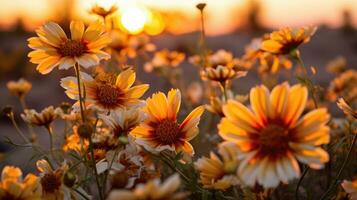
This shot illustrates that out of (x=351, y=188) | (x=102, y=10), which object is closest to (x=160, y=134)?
(x=351, y=188)

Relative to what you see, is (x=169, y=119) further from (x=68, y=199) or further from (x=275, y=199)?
(x=275, y=199)

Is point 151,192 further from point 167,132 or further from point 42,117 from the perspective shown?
point 42,117

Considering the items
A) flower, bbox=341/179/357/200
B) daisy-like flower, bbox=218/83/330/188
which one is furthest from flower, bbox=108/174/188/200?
flower, bbox=341/179/357/200

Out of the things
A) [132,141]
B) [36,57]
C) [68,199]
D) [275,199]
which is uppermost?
[36,57]

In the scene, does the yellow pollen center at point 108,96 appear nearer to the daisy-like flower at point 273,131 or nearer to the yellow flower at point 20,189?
the yellow flower at point 20,189

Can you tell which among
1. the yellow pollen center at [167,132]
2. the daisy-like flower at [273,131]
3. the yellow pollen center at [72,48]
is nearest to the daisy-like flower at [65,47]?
the yellow pollen center at [72,48]

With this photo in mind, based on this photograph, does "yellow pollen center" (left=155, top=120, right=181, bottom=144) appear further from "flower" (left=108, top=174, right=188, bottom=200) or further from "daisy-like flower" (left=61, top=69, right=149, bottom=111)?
"flower" (left=108, top=174, right=188, bottom=200)

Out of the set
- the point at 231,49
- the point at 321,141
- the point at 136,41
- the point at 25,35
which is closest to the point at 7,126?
the point at 136,41
